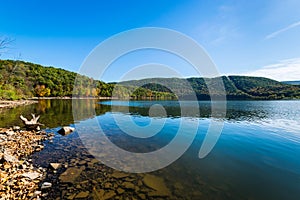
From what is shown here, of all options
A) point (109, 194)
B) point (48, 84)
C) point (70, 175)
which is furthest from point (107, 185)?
point (48, 84)

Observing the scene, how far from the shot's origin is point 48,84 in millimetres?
104062

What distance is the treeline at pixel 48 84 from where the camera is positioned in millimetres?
81531

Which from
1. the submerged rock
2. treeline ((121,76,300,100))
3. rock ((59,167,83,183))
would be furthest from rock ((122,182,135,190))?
treeline ((121,76,300,100))

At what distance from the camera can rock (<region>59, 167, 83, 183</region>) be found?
289 inches

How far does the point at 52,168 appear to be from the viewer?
833cm

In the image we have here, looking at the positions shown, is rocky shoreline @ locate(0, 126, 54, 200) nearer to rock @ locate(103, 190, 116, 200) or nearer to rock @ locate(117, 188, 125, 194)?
rock @ locate(103, 190, 116, 200)

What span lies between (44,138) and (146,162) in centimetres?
928

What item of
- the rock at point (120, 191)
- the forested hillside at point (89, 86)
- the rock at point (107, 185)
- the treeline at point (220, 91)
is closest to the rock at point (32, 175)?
the rock at point (107, 185)

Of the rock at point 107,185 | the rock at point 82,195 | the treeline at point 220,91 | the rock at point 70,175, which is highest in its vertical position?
the treeline at point 220,91

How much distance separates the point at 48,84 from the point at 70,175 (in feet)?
377

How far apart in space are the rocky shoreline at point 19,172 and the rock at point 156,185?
4286 millimetres

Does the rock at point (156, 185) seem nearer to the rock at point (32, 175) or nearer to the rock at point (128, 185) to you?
the rock at point (128, 185)

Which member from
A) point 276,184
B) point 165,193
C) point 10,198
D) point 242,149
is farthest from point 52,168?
point 242,149

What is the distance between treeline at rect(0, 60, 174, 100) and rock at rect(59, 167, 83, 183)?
221 feet
